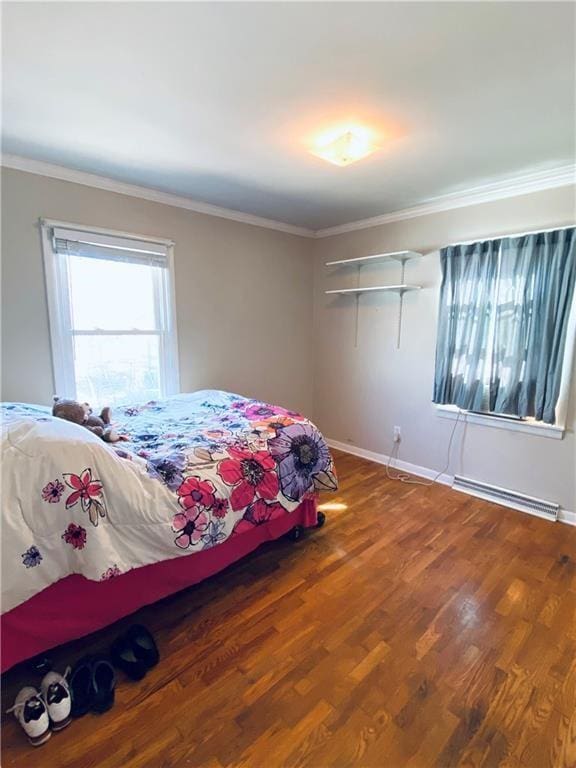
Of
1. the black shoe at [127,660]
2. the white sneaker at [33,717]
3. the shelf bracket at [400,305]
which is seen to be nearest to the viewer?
the white sneaker at [33,717]

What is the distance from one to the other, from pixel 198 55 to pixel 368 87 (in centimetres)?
75

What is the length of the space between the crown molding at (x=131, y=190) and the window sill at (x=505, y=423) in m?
2.50

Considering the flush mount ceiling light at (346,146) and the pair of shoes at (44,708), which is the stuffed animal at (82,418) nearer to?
the pair of shoes at (44,708)

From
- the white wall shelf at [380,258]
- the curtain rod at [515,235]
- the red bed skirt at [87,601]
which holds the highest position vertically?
the curtain rod at [515,235]

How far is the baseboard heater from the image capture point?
9.16ft

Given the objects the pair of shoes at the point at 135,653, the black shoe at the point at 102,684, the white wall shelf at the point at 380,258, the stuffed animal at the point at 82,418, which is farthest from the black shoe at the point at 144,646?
the white wall shelf at the point at 380,258

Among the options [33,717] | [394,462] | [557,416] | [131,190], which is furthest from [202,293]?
[557,416]

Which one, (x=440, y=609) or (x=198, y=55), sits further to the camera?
(x=440, y=609)

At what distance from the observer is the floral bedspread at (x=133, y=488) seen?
1.31 metres

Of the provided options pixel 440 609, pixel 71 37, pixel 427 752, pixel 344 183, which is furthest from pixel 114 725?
pixel 344 183

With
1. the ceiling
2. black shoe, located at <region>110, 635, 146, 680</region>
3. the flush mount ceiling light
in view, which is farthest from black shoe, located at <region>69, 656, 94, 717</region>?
the flush mount ceiling light

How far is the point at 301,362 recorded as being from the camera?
4402 mm

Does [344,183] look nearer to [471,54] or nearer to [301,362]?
[471,54]

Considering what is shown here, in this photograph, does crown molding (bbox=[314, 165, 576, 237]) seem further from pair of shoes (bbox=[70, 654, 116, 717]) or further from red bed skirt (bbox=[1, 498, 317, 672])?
pair of shoes (bbox=[70, 654, 116, 717])
